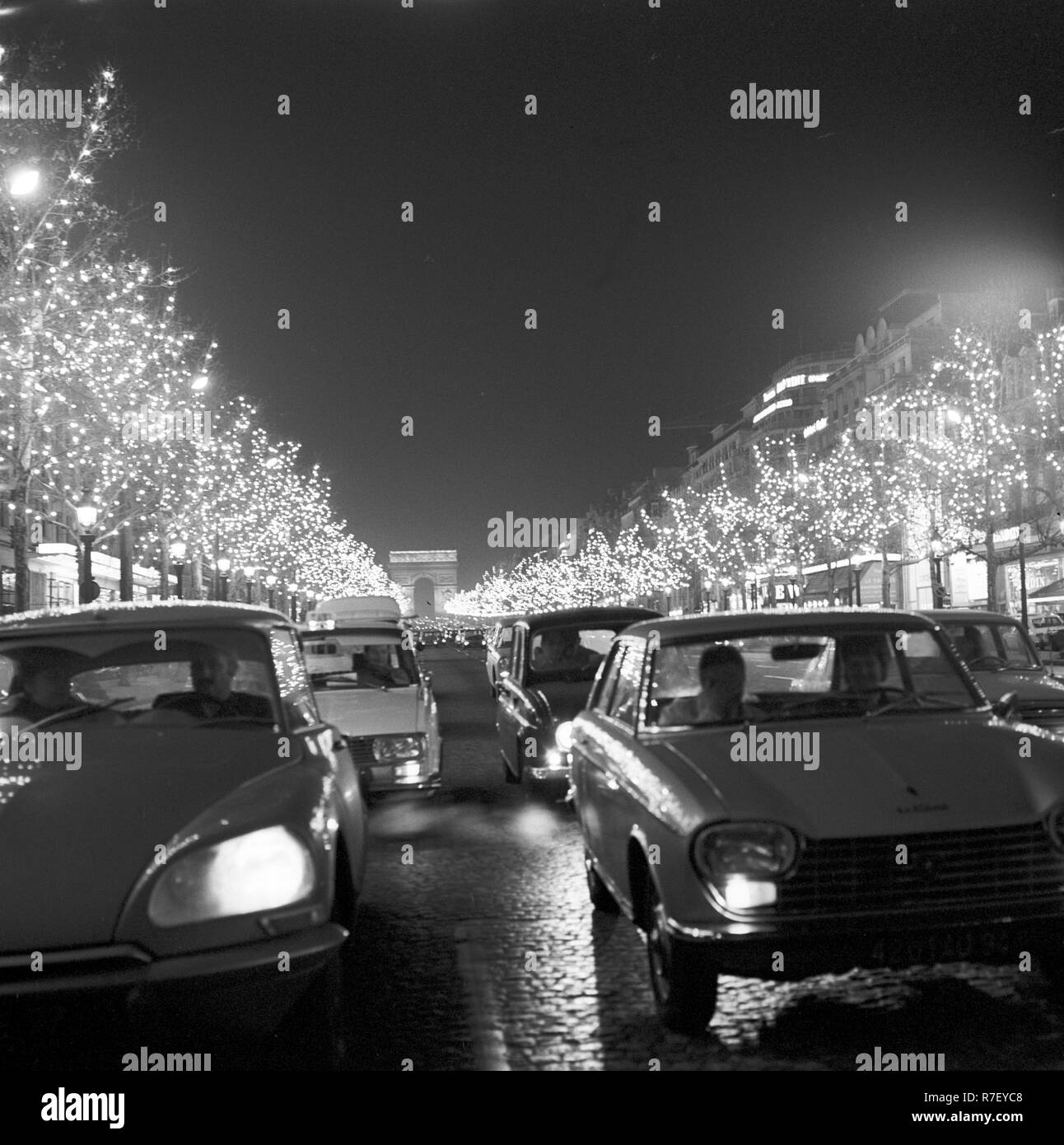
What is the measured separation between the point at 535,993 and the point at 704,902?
1419 mm

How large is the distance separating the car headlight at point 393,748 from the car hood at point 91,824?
24.8 ft

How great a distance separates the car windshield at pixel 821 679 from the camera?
21.6ft

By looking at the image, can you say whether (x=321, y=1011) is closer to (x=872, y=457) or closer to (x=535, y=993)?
(x=535, y=993)

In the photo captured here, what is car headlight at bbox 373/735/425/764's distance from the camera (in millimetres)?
12727

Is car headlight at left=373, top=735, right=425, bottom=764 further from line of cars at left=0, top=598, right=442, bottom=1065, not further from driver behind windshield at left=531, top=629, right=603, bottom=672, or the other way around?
line of cars at left=0, top=598, right=442, bottom=1065

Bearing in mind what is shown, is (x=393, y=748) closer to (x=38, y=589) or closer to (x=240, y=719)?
(x=240, y=719)

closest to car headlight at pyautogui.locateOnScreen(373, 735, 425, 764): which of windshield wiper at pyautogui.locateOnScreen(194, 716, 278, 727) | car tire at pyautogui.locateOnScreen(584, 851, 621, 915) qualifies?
car tire at pyautogui.locateOnScreen(584, 851, 621, 915)

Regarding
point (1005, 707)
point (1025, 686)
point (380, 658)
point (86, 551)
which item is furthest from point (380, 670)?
point (86, 551)

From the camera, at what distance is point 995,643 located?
42.9ft

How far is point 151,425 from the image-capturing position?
4397 centimetres

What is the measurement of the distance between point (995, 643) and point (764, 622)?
6.85 m

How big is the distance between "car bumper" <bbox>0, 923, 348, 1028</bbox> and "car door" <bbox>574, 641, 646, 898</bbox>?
2.02 m
